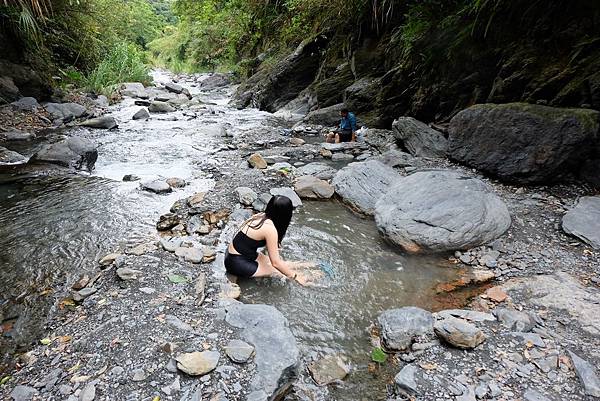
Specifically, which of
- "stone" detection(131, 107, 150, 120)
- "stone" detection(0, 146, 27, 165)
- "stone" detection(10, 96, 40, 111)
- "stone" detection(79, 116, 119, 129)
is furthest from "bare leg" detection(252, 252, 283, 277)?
"stone" detection(131, 107, 150, 120)

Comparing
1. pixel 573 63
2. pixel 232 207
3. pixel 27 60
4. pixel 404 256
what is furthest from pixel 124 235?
pixel 27 60

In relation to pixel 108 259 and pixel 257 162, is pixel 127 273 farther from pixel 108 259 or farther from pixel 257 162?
pixel 257 162

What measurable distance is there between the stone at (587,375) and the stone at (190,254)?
307 centimetres

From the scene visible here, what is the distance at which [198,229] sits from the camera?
13.9ft

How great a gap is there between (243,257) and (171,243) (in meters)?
0.94

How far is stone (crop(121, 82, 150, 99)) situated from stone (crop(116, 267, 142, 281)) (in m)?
12.9

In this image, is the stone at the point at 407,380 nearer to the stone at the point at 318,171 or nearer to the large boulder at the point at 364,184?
the large boulder at the point at 364,184

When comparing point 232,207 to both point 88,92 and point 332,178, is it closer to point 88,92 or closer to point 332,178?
point 332,178

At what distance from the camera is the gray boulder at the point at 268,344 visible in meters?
2.26

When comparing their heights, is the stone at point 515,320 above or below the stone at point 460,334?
below

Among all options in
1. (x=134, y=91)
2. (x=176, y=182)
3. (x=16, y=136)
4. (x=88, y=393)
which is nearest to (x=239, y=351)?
(x=88, y=393)

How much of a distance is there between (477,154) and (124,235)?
498 centimetres

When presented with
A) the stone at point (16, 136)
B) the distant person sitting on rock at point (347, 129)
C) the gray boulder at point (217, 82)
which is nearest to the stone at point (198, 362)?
the distant person sitting on rock at point (347, 129)

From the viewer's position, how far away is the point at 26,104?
916 centimetres
